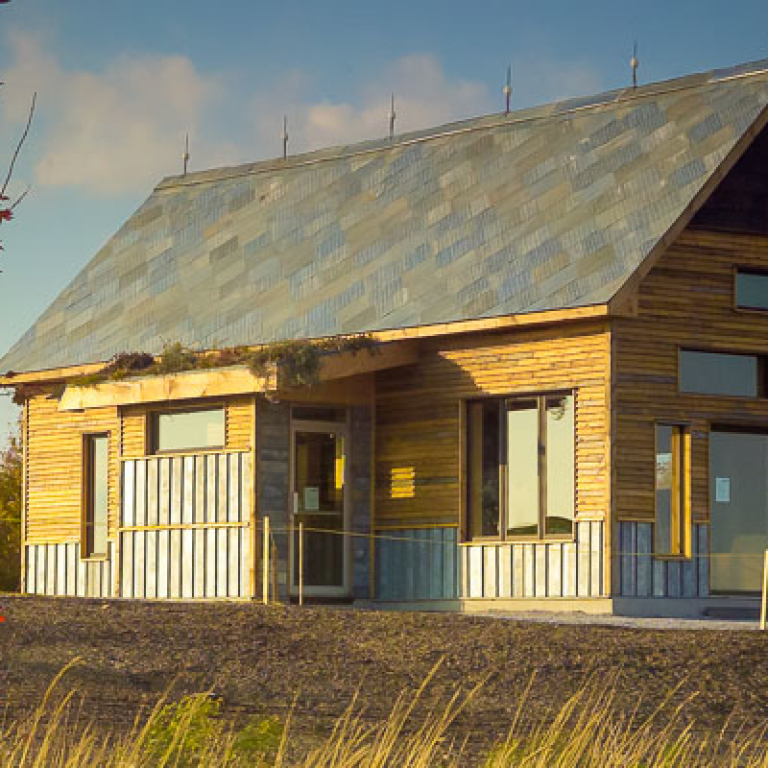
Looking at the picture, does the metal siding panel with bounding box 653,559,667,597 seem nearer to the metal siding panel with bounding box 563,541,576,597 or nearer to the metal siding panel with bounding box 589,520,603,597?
the metal siding panel with bounding box 589,520,603,597

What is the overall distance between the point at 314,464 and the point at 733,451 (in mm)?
5497

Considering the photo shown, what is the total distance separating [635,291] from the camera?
22641 mm

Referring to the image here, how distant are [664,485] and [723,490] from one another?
1.07 m

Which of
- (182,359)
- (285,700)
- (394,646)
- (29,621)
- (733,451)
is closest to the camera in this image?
(285,700)

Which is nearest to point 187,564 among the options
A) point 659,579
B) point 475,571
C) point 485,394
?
point 475,571

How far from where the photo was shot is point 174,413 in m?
26.5

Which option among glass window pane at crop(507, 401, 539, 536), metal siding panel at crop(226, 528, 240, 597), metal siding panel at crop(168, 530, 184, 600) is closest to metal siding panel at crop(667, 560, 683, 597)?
glass window pane at crop(507, 401, 539, 536)

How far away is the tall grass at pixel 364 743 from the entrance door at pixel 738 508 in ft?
34.0

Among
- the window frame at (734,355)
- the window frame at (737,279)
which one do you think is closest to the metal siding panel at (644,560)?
the window frame at (734,355)

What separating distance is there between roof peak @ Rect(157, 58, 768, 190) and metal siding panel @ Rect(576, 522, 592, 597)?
636 centimetres

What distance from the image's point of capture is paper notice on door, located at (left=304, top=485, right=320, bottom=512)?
83.9 feet

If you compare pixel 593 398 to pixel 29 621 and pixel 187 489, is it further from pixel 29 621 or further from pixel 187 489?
pixel 29 621

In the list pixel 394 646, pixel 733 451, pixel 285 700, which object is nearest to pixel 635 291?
pixel 733 451

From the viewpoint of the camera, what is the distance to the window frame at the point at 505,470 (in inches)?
923
